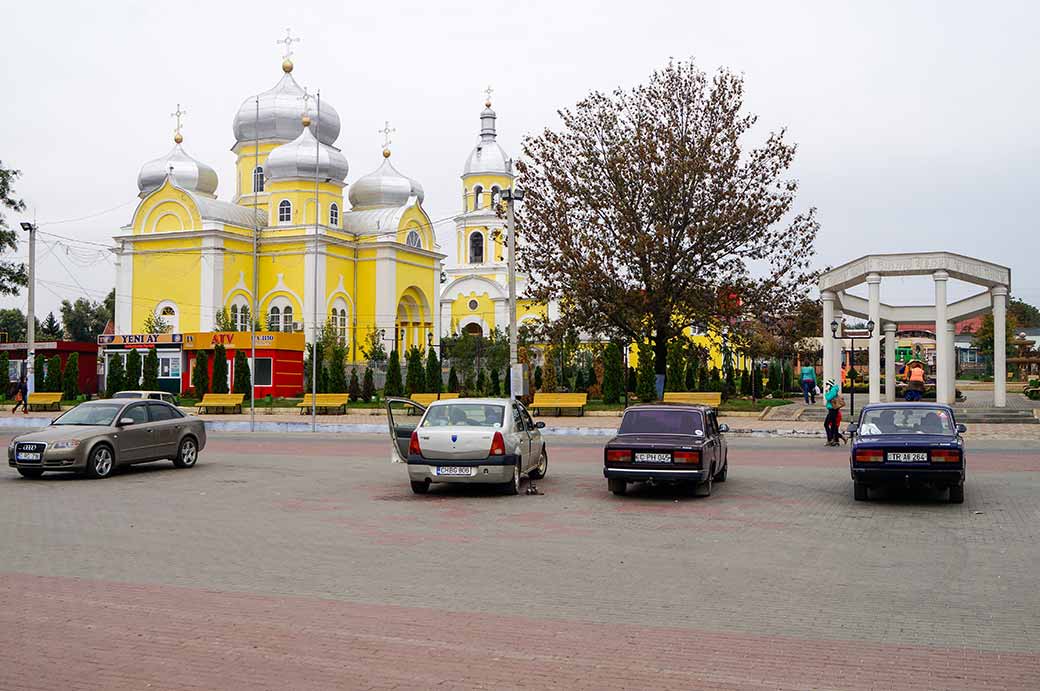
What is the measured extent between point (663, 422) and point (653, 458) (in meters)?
1.07

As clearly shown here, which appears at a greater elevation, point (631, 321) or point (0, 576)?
point (631, 321)

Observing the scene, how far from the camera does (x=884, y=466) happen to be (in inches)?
529

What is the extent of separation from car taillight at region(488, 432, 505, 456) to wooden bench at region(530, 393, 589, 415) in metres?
22.2

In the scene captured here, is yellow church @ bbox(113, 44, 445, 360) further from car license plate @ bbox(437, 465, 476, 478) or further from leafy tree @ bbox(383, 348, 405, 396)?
car license plate @ bbox(437, 465, 476, 478)

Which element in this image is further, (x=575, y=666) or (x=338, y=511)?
(x=338, y=511)

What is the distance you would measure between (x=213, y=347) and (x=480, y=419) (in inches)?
1499

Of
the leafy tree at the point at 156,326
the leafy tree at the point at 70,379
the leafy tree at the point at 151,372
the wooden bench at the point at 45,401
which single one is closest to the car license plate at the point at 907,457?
the wooden bench at the point at 45,401

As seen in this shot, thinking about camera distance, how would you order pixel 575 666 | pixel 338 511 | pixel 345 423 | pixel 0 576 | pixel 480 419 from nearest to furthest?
pixel 575 666 < pixel 0 576 < pixel 338 511 < pixel 480 419 < pixel 345 423

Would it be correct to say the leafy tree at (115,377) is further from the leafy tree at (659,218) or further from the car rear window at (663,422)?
the car rear window at (663,422)

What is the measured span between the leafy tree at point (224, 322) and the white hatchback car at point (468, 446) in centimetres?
4749

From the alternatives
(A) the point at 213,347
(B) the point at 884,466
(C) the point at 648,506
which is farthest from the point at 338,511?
(A) the point at 213,347

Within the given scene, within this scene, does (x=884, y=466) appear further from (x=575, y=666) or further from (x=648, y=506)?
(x=575, y=666)

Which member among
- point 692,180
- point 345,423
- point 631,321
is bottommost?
point 345,423

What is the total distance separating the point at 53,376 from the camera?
51469 millimetres
